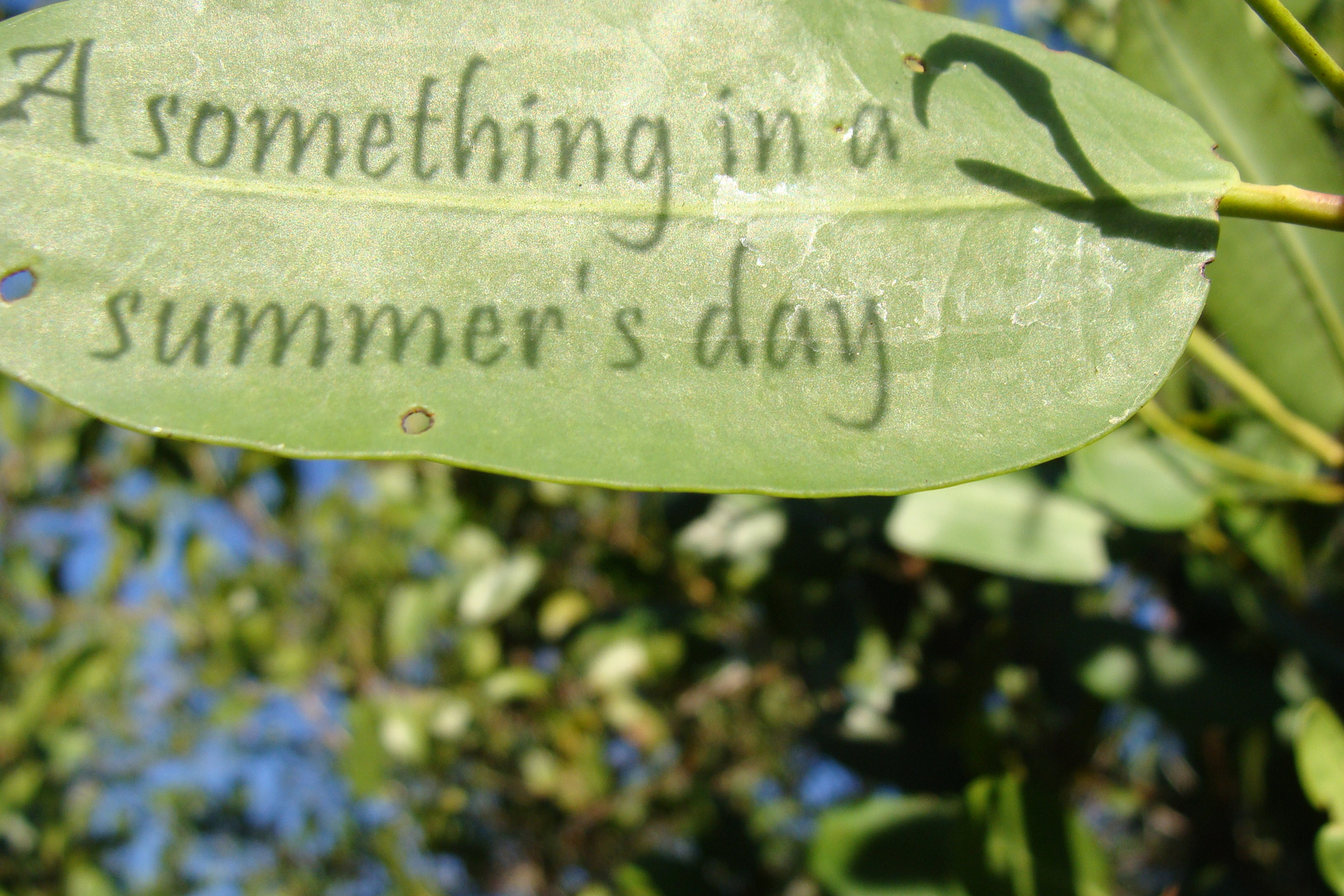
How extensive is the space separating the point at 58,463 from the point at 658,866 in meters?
1.15

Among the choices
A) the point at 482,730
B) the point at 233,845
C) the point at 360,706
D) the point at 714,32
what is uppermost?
the point at 714,32

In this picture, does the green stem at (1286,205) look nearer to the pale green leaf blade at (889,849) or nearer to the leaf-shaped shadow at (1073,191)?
the leaf-shaped shadow at (1073,191)

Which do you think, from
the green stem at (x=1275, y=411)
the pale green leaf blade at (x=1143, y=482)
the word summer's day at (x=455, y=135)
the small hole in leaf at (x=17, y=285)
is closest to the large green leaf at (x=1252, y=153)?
the green stem at (x=1275, y=411)

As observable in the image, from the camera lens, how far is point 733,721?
6.89 ft

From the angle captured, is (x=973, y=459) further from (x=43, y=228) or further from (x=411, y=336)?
(x=43, y=228)

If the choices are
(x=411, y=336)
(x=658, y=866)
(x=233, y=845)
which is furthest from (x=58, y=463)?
(x=411, y=336)

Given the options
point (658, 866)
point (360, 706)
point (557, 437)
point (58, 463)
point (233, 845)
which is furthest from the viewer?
point (233, 845)

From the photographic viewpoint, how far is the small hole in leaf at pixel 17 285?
380 millimetres

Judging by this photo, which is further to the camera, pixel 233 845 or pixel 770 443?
pixel 233 845

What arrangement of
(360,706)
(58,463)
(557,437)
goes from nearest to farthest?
1. (557,437)
2. (360,706)
3. (58,463)

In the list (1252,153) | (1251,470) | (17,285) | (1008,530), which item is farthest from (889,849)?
(17,285)

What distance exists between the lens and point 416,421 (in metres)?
0.36

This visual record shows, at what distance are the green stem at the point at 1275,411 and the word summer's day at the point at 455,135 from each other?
0.32m

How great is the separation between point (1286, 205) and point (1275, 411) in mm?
312
